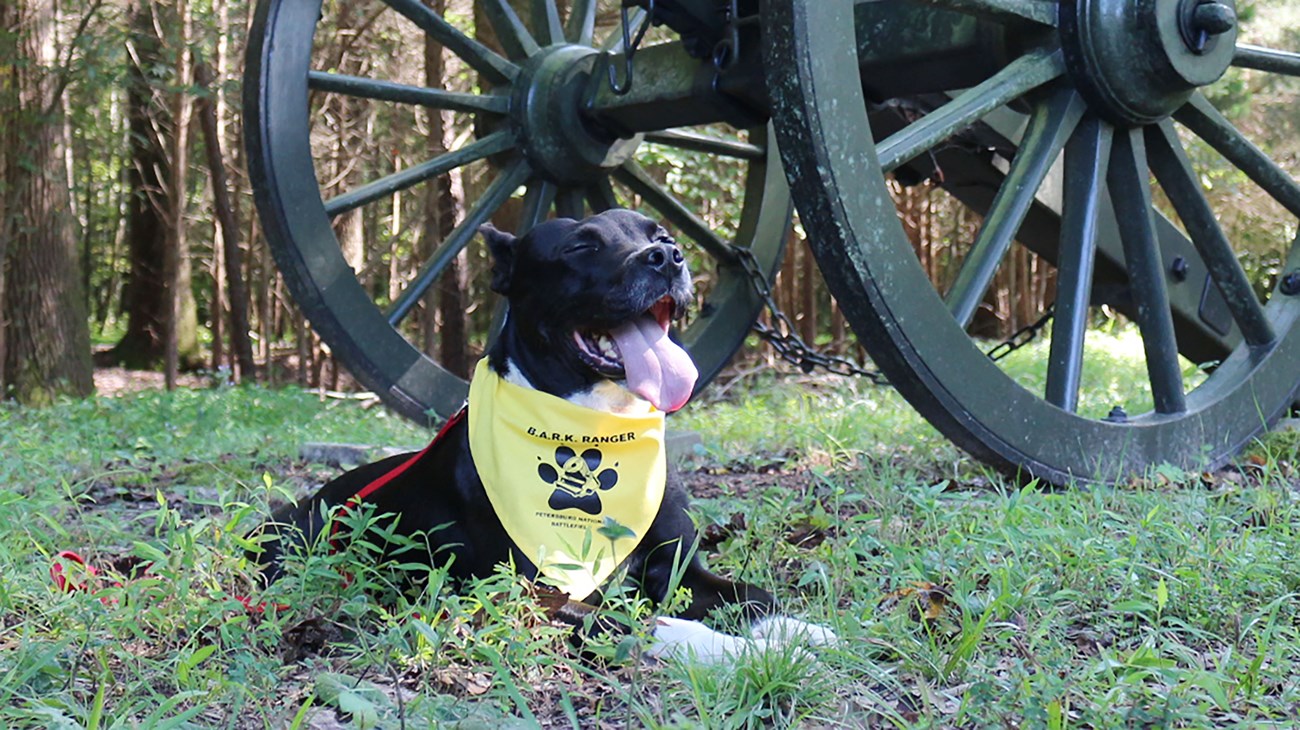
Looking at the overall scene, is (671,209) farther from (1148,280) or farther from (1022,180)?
(1148,280)

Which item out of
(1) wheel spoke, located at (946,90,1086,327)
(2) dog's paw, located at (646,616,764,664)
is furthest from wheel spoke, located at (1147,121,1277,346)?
(2) dog's paw, located at (646,616,764,664)

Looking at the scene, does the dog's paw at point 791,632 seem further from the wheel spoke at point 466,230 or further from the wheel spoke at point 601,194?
the wheel spoke at point 601,194

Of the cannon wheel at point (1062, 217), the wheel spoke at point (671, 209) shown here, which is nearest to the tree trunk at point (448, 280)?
the wheel spoke at point (671, 209)

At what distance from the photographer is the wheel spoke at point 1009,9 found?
10.9 ft

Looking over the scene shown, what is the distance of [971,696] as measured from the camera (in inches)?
75.7

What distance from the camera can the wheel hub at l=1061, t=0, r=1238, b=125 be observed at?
3.46m

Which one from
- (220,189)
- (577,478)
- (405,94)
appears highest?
(405,94)

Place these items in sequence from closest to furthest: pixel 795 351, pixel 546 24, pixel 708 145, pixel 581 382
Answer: pixel 581 382, pixel 795 351, pixel 546 24, pixel 708 145

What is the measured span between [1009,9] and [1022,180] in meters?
0.49

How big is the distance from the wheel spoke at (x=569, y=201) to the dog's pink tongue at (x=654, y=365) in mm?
2362

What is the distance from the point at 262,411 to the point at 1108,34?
17.1ft

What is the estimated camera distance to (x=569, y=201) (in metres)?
5.07

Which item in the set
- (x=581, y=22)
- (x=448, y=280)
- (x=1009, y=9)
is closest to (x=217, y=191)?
(x=448, y=280)

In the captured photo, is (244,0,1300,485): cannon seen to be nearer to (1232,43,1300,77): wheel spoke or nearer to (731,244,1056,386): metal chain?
(1232,43,1300,77): wheel spoke
